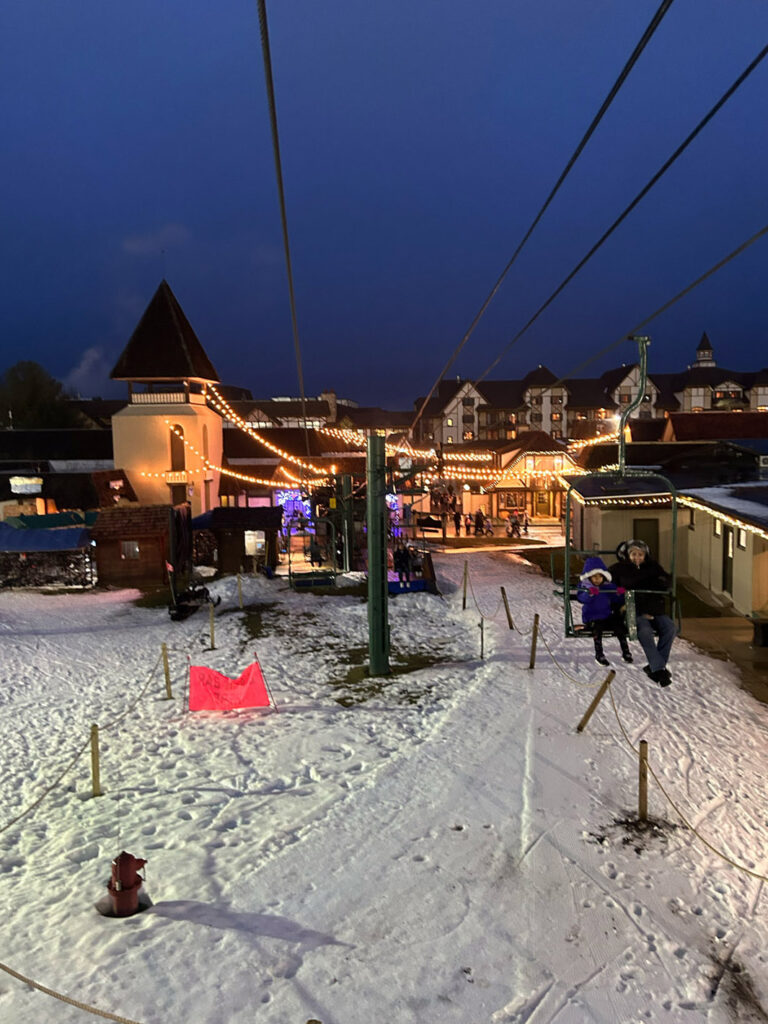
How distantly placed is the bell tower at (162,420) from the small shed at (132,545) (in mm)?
8313

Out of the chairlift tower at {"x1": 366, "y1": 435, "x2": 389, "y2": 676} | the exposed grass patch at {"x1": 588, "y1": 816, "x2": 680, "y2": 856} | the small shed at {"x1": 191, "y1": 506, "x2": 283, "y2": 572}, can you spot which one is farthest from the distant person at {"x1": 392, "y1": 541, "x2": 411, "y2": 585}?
the exposed grass patch at {"x1": 588, "y1": 816, "x2": 680, "y2": 856}

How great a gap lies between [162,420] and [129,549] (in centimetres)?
1124

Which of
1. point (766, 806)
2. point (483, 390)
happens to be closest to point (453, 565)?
point (766, 806)

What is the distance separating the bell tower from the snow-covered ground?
22.6 metres

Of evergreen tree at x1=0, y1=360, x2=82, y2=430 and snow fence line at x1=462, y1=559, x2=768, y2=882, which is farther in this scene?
evergreen tree at x1=0, y1=360, x2=82, y2=430

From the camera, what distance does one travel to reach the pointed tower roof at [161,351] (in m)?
36.4

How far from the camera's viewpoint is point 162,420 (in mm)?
36125

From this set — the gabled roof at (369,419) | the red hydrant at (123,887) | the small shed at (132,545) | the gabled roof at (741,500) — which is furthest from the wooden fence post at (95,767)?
the gabled roof at (369,419)

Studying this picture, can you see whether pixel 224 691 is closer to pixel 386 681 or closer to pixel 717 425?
pixel 386 681

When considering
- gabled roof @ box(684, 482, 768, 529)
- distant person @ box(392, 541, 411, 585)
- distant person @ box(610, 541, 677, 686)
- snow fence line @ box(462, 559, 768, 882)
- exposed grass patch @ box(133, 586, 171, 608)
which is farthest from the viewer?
distant person @ box(392, 541, 411, 585)

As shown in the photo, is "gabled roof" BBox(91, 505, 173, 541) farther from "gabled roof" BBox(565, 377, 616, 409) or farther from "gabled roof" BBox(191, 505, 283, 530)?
"gabled roof" BBox(565, 377, 616, 409)

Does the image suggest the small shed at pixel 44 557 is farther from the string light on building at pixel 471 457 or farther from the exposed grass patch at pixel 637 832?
the string light on building at pixel 471 457

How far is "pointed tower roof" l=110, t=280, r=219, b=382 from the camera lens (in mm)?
36438

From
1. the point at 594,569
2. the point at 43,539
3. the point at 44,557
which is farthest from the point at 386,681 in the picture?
the point at 44,557
